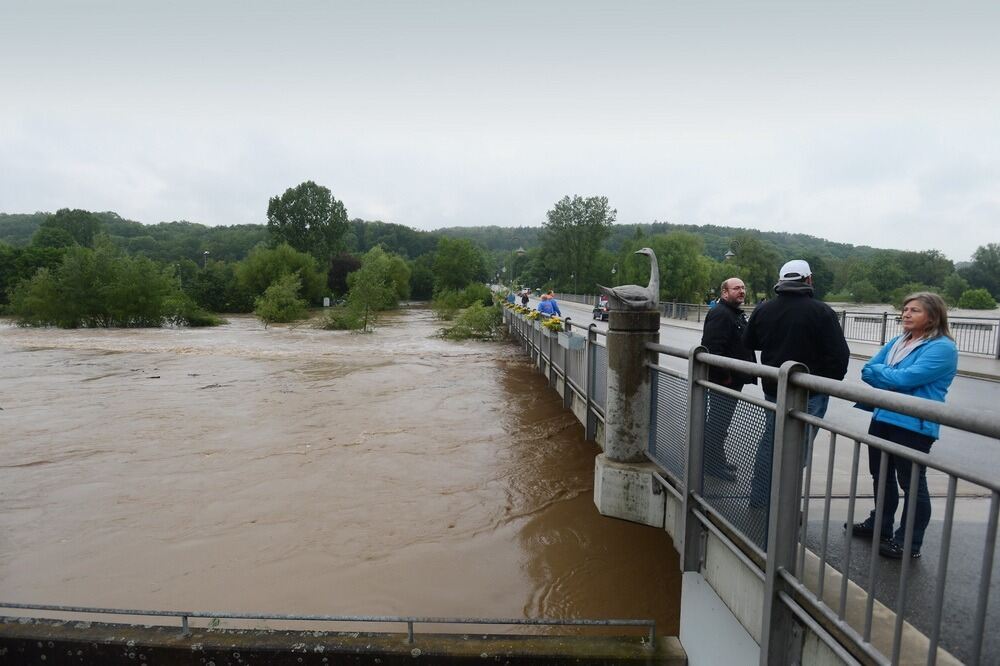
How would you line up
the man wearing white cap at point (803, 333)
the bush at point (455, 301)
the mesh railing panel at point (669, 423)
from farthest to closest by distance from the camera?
the bush at point (455, 301) → the mesh railing panel at point (669, 423) → the man wearing white cap at point (803, 333)

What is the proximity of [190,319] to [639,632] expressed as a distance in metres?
49.4

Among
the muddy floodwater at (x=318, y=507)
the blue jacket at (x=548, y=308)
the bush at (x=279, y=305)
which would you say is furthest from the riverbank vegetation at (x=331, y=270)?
the muddy floodwater at (x=318, y=507)

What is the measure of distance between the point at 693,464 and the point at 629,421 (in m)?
1.07

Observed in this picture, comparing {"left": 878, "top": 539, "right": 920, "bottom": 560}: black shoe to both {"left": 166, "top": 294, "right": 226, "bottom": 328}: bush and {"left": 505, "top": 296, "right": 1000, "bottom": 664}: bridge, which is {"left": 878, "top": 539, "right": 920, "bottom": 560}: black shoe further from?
{"left": 166, "top": 294, "right": 226, "bottom": 328}: bush

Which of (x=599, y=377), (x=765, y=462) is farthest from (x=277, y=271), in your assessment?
(x=765, y=462)

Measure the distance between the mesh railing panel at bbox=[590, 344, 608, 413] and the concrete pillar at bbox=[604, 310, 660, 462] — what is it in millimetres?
2250

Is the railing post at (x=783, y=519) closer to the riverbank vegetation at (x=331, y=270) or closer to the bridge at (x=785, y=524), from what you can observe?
the bridge at (x=785, y=524)

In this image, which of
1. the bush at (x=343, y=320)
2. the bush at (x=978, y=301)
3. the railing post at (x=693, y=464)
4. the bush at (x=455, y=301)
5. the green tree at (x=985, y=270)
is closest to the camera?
the railing post at (x=693, y=464)

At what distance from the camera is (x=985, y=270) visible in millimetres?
77625

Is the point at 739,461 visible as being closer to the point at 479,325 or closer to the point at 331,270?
the point at 479,325

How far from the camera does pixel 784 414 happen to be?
100 inches

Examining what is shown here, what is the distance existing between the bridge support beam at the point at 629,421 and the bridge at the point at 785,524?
0.01 metres

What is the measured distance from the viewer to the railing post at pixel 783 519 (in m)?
2.55

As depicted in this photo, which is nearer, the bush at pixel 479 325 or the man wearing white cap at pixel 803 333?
the man wearing white cap at pixel 803 333
